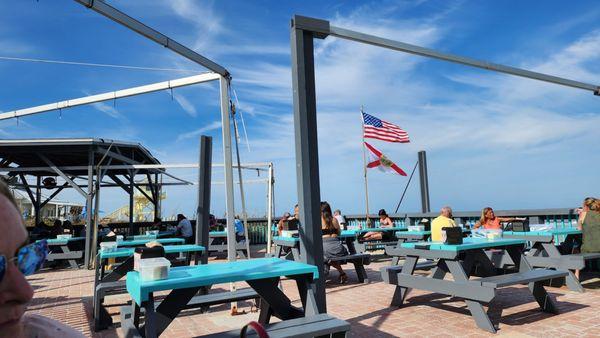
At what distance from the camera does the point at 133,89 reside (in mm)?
6926

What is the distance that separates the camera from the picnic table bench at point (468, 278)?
4262 mm

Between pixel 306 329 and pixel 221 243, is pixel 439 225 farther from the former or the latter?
pixel 221 243

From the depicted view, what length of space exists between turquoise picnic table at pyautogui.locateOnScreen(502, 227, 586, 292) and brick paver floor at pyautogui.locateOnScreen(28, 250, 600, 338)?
0.22 meters

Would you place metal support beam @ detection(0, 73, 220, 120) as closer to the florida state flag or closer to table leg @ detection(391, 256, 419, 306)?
table leg @ detection(391, 256, 419, 306)

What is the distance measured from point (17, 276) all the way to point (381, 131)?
38.3 ft

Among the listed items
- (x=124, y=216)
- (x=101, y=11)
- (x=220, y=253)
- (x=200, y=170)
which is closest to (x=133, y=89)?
(x=200, y=170)

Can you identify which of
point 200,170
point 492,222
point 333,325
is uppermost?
point 200,170

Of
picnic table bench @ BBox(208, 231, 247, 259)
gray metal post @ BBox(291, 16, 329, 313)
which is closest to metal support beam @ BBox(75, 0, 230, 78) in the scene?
gray metal post @ BBox(291, 16, 329, 313)

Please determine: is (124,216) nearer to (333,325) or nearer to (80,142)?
(80,142)

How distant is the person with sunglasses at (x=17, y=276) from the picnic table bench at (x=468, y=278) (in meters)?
4.10

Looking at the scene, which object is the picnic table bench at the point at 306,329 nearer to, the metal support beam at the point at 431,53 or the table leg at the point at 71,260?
the metal support beam at the point at 431,53

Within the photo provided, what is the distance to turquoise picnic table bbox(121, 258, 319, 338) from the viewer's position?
2801 millimetres

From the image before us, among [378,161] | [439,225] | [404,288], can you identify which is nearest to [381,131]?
[378,161]

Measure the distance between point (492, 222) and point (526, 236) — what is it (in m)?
1.10
